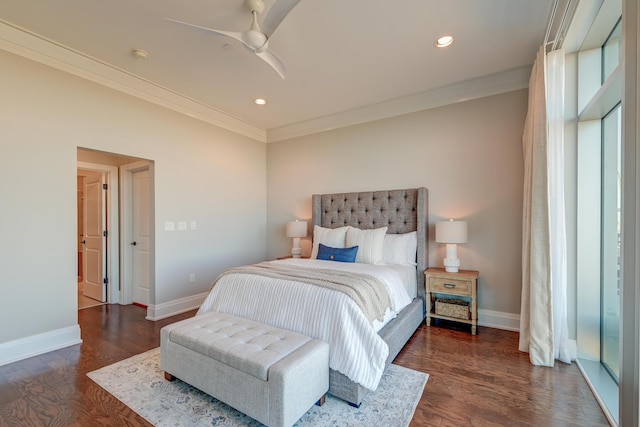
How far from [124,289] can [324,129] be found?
413 centimetres

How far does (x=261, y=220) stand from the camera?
529 cm

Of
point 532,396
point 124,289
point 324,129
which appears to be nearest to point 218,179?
point 324,129

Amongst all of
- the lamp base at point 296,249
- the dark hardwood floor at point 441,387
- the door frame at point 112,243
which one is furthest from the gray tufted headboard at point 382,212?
the door frame at point 112,243

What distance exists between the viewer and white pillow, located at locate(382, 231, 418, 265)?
3.55 metres

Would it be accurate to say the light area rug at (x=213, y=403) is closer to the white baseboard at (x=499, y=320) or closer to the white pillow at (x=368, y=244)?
the white pillow at (x=368, y=244)

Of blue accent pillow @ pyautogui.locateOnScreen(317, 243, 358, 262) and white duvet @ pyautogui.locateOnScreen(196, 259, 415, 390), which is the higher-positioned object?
blue accent pillow @ pyautogui.locateOnScreen(317, 243, 358, 262)

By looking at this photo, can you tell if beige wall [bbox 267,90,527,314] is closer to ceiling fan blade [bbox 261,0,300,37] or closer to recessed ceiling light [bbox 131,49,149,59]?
ceiling fan blade [bbox 261,0,300,37]

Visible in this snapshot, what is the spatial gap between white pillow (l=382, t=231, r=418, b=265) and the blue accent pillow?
400 millimetres

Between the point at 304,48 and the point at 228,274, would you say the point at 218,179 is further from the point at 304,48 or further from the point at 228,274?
the point at 304,48

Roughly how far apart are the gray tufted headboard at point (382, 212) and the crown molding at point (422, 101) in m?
1.15

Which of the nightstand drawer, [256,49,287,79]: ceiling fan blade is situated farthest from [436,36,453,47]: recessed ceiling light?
the nightstand drawer

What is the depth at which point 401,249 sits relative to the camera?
141 inches

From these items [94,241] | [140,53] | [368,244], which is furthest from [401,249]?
[94,241]

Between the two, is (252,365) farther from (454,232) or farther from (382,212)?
(382,212)
